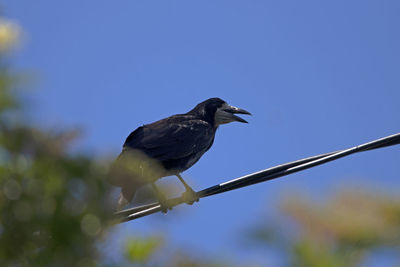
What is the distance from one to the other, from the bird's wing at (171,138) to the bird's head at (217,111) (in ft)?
1.84

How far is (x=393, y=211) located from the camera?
86.3 inches

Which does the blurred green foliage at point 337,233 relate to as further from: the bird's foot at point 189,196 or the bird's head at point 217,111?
the bird's head at point 217,111

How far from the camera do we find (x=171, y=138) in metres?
7.76

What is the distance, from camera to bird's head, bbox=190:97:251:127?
9148 millimetres

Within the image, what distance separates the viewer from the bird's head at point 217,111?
915 centimetres

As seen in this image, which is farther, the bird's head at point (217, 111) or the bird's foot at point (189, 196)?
the bird's head at point (217, 111)

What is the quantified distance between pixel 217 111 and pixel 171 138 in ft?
5.58

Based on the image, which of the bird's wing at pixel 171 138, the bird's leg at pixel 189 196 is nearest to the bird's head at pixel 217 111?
the bird's wing at pixel 171 138

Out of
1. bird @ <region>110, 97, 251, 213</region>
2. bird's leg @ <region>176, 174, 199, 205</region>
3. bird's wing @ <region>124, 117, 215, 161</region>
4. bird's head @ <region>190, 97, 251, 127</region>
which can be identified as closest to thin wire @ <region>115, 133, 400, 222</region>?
bird @ <region>110, 97, 251, 213</region>

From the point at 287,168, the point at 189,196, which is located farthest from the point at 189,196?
the point at 287,168

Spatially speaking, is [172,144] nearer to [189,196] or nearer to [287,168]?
[189,196]

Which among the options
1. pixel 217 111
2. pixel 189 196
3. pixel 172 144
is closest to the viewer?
pixel 189 196

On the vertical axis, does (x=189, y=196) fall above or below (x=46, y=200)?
below

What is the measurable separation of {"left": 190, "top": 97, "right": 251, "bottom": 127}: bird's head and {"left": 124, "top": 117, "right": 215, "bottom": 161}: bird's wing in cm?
56
